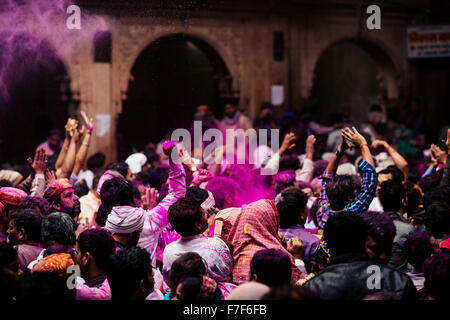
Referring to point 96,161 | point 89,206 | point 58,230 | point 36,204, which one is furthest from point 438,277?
point 96,161

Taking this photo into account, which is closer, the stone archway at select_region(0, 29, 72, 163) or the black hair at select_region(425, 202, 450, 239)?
the black hair at select_region(425, 202, 450, 239)

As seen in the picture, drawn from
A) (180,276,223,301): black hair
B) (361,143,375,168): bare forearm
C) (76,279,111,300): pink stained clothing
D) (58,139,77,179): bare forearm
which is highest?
(361,143,375,168): bare forearm

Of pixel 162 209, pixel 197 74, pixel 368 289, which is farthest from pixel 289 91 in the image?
pixel 368 289

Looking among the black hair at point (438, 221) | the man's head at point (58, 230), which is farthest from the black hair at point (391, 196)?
the man's head at point (58, 230)

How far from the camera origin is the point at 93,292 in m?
3.32

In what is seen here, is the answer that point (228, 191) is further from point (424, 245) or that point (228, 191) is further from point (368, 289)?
point (368, 289)

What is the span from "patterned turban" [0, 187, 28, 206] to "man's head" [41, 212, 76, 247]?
857 millimetres

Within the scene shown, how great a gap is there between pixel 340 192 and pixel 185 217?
A: 134 cm

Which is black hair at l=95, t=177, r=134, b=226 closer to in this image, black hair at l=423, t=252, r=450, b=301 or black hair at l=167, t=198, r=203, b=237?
black hair at l=167, t=198, r=203, b=237

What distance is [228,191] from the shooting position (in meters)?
5.00

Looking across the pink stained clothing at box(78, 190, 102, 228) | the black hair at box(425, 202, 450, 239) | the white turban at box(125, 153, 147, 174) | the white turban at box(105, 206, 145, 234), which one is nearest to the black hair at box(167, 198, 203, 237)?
the white turban at box(105, 206, 145, 234)

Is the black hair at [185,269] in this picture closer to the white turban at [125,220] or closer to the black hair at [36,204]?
the white turban at [125,220]

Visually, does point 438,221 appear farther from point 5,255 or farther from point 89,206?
point 89,206

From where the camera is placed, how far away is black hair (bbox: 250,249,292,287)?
3.16 metres
